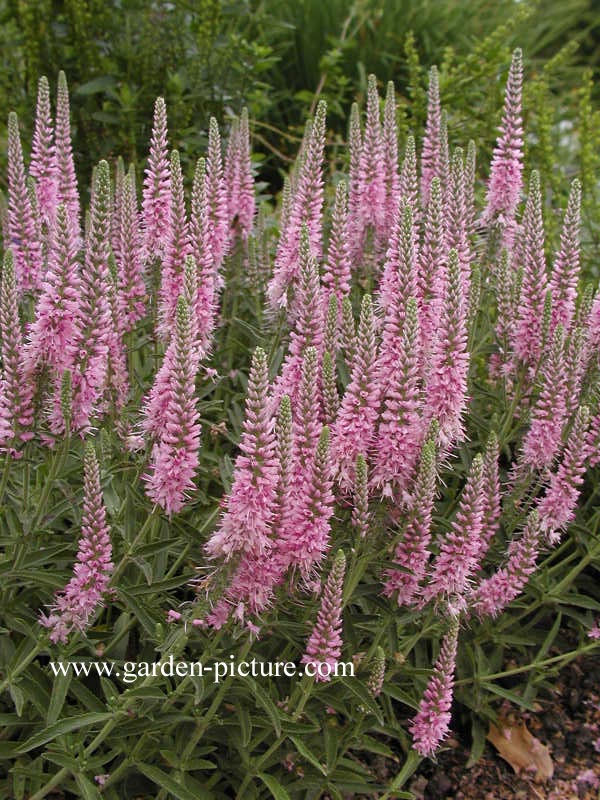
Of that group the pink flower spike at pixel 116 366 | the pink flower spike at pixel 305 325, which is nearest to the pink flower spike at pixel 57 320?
the pink flower spike at pixel 116 366

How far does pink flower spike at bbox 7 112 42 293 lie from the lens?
393 cm

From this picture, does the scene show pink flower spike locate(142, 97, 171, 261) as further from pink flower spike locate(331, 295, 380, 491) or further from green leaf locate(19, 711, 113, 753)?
green leaf locate(19, 711, 113, 753)

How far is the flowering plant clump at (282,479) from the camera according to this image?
3.00 meters

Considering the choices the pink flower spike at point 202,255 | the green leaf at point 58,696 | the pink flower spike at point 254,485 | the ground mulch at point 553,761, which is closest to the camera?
the pink flower spike at point 254,485

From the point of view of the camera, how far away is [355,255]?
4766 mm

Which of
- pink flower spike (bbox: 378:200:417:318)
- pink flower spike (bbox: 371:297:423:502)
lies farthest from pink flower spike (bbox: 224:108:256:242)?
pink flower spike (bbox: 371:297:423:502)

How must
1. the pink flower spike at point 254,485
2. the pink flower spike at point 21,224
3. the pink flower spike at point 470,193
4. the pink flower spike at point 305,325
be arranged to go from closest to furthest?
the pink flower spike at point 254,485
the pink flower spike at point 305,325
the pink flower spike at point 21,224
the pink flower spike at point 470,193

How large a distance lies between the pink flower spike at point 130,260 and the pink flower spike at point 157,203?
0.05 metres

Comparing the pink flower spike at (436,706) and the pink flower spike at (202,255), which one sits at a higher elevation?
the pink flower spike at (202,255)

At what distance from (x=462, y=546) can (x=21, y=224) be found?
225cm

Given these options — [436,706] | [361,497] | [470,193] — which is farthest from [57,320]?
[470,193]

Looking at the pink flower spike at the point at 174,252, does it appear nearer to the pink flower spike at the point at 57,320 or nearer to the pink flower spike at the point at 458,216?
the pink flower spike at the point at 57,320

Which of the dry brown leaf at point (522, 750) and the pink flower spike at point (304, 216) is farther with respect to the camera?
the dry brown leaf at point (522, 750)

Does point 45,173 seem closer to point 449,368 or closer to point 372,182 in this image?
point 372,182
